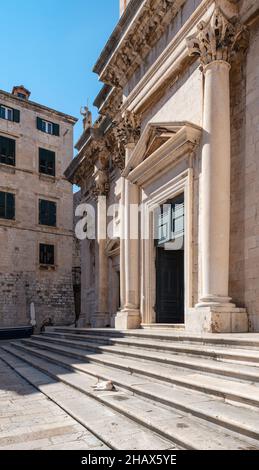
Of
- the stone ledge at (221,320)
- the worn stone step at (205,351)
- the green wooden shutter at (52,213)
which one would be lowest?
the worn stone step at (205,351)

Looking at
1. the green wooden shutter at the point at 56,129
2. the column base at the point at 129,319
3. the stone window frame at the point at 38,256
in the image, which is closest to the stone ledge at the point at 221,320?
the column base at the point at 129,319

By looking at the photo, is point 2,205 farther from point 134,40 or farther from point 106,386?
point 106,386

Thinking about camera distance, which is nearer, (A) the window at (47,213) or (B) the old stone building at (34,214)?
(B) the old stone building at (34,214)

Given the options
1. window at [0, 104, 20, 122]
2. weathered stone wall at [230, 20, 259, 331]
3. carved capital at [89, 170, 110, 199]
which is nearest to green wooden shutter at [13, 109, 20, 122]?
window at [0, 104, 20, 122]

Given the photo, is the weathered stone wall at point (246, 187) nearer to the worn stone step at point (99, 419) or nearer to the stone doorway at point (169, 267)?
the stone doorway at point (169, 267)

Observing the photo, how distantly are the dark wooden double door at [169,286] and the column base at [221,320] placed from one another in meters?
4.17

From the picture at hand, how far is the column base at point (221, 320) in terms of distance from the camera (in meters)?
7.89

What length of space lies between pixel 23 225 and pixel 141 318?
59.4 ft

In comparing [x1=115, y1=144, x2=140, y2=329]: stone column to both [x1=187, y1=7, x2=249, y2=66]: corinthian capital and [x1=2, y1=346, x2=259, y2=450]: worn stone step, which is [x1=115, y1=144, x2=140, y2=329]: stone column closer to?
[x1=187, y1=7, x2=249, y2=66]: corinthian capital

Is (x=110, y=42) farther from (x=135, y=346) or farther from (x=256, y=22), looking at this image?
(x=135, y=346)

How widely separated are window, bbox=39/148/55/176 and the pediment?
1859 centimetres

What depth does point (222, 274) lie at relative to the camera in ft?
27.2

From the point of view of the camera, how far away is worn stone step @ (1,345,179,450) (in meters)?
3.66
